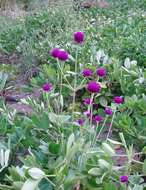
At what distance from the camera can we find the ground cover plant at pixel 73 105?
1.98 meters

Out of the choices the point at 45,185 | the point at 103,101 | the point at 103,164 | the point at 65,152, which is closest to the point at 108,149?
the point at 103,164

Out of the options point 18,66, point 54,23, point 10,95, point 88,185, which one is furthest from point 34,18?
point 88,185

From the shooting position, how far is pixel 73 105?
216cm

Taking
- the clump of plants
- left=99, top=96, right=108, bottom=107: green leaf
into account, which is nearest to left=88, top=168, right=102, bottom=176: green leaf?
the clump of plants

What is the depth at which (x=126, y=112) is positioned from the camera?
2840mm

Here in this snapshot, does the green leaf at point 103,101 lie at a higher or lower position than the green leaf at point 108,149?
lower

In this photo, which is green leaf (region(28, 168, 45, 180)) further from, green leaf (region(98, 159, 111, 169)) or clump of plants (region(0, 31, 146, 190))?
green leaf (region(98, 159, 111, 169))

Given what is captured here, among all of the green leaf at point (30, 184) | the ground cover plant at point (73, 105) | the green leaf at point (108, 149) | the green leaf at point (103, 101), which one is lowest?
the green leaf at point (103, 101)

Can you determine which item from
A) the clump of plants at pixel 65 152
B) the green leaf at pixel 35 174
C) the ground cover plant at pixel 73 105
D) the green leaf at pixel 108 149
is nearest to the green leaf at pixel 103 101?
Answer: the ground cover plant at pixel 73 105

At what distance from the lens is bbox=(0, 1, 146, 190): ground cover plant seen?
6.50ft

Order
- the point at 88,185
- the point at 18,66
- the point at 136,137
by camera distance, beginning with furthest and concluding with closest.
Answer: the point at 18,66 < the point at 136,137 < the point at 88,185

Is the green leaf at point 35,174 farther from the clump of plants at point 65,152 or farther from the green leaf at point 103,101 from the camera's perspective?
the green leaf at point 103,101

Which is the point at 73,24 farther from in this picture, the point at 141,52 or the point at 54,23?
the point at 141,52

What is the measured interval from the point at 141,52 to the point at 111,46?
0.34 meters
